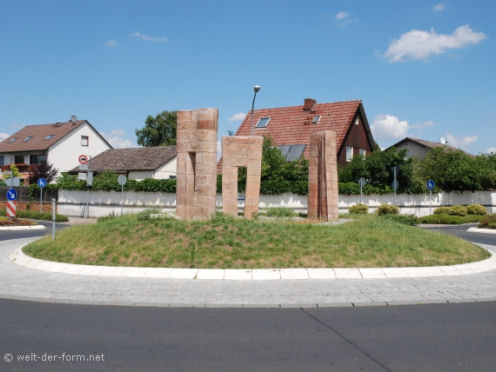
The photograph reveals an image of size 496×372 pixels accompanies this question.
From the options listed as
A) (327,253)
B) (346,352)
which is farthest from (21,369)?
(327,253)

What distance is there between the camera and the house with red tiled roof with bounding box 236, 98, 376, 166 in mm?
38156

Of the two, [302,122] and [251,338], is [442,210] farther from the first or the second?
[251,338]

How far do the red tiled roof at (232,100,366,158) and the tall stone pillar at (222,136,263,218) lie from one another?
1822cm

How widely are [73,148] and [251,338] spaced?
5068 cm

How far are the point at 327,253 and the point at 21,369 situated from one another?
7.76 meters

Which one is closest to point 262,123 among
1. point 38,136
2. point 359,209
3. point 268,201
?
point 268,201

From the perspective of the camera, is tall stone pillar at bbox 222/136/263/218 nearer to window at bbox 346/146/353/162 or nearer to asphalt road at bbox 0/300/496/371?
asphalt road at bbox 0/300/496/371

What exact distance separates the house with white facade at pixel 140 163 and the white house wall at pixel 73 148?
7.54ft

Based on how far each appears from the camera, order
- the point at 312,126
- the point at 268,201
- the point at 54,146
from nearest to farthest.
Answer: the point at 268,201 → the point at 312,126 → the point at 54,146

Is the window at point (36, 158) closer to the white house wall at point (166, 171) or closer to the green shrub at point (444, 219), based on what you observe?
the white house wall at point (166, 171)

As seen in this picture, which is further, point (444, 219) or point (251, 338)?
point (444, 219)

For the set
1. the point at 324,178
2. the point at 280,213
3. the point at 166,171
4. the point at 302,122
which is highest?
the point at 302,122

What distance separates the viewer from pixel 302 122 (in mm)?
40562

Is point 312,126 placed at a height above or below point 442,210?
above
